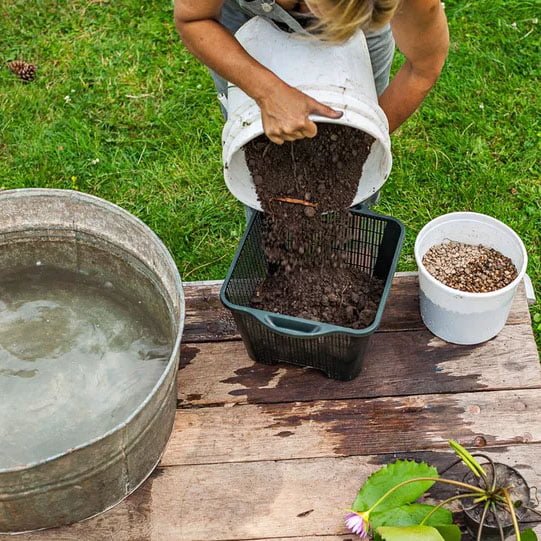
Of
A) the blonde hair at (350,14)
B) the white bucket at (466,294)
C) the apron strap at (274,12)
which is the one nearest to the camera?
the blonde hair at (350,14)

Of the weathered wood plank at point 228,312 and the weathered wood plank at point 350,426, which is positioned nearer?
the weathered wood plank at point 350,426

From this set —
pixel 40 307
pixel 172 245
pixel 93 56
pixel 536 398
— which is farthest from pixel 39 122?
pixel 536 398

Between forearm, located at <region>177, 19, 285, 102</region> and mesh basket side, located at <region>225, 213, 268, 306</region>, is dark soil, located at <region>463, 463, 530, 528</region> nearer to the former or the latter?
mesh basket side, located at <region>225, 213, 268, 306</region>

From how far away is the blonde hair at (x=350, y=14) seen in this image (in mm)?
1367

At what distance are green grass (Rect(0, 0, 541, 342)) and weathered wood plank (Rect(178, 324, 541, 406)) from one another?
1.65ft

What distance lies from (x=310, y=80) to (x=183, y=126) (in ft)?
4.21

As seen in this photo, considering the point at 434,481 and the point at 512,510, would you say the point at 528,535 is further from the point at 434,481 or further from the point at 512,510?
the point at 434,481

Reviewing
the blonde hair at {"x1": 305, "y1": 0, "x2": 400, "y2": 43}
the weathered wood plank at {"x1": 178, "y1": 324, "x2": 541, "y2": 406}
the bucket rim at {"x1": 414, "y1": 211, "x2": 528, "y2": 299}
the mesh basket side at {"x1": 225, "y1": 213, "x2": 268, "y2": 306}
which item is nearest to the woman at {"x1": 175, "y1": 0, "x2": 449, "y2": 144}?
the blonde hair at {"x1": 305, "y1": 0, "x2": 400, "y2": 43}

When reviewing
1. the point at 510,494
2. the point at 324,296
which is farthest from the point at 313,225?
the point at 510,494

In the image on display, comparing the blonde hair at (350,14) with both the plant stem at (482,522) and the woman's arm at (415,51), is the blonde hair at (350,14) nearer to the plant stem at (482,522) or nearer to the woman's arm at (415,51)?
the woman's arm at (415,51)

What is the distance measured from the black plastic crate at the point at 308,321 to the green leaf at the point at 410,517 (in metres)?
0.35

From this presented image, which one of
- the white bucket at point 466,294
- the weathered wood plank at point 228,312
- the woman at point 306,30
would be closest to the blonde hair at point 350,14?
the woman at point 306,30

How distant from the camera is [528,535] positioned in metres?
1.55

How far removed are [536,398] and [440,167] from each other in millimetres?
1054
